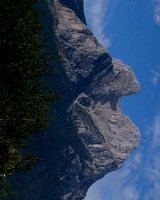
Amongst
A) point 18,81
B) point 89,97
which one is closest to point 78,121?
point 89,97

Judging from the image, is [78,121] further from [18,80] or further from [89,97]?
[18,80]

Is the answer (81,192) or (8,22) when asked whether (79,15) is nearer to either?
(81,192)

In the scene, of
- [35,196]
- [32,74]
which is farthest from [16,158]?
[35,196]

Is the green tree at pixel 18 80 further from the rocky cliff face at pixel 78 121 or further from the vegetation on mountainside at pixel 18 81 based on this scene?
the rocky cliff face at pixel 78 121

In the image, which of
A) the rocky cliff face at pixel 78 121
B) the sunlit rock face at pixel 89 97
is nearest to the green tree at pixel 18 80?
the rocky cliff face at pixel 78 121

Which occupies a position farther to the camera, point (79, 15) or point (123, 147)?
point (123, 147)

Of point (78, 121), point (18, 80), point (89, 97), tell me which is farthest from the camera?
point (89, 97)
